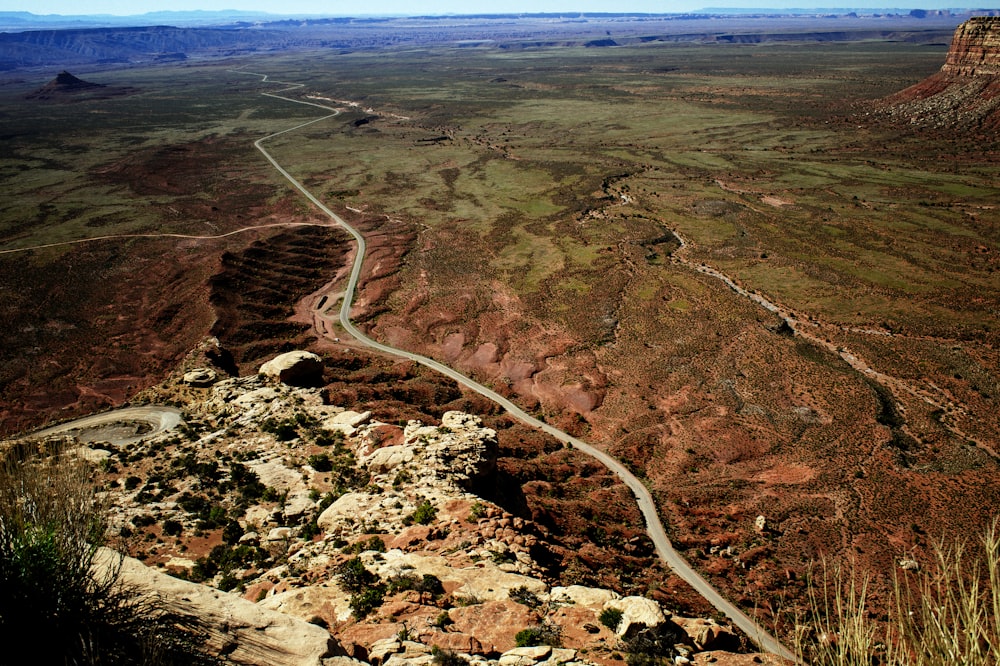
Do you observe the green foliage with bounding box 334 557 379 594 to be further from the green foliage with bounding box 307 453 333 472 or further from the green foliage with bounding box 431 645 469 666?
the green foliage with bounding box 307 453 333 472

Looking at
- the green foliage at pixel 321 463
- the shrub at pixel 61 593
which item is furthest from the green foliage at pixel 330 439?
the shrub at pixel 61 593

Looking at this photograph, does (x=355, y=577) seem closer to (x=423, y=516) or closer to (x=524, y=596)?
(x=423, y=516)

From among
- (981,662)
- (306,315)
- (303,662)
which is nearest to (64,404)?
(306,315)

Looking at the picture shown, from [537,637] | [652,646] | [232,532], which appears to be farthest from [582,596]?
[232,532]

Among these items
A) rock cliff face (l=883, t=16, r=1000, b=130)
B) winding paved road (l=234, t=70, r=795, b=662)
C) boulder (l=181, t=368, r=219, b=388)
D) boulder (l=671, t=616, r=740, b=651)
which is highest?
rock cliff face (l=883, t=16, r=1000, b=130)

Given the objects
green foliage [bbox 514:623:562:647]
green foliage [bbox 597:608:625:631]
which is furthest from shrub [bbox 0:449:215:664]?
green foliage [bbox 597:608:625:631]

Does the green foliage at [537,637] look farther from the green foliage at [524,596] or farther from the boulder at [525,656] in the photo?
the green foliage at [524,596]
